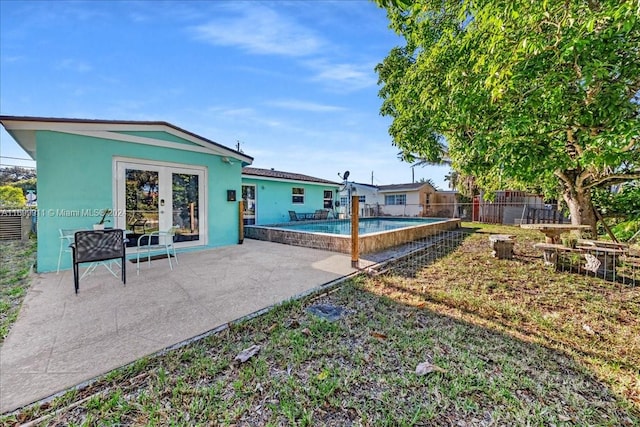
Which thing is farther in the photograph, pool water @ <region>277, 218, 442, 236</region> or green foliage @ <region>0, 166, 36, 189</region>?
green foliage @ <region>0, 166, 36, 189</region>

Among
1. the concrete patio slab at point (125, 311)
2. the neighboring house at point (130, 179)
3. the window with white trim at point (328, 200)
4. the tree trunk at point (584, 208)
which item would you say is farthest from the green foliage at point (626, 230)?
the window with white trim at point (328, 200)

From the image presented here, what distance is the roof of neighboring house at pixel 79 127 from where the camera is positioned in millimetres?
5055

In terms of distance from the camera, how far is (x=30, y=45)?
687cm

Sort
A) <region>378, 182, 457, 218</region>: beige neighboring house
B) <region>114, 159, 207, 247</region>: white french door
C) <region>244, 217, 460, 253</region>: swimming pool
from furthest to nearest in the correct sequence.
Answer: <region>378, 182, 457, 218</region>: beige neighboring house < <region>244, 217, 460, 253</region>: swimming pool < <region>114, 159, 207, 247</region>: white french door

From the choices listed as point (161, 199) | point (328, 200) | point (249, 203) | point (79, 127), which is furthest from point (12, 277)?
point (328, 200)

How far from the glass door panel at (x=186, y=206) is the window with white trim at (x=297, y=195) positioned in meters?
8.04

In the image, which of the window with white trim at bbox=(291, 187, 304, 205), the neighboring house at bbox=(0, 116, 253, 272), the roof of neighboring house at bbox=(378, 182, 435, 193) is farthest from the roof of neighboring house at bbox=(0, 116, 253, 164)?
the roof of neighboring house at bbox=(378, 182, 435, 193)

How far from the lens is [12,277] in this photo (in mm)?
5102

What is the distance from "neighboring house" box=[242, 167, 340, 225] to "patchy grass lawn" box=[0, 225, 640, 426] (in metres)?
9.90

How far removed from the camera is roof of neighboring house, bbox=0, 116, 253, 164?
5055 millimetres

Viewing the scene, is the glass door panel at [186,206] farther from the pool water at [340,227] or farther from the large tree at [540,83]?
the large tree at [540,83]

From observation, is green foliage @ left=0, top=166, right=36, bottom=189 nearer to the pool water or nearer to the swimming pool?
the pool water

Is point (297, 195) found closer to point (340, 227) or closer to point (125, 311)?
point (340, 227)

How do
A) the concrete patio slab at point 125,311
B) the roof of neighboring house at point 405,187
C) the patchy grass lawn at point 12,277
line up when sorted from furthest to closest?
the roof of neighboring house at point 405,187 → the patchy grass lawn at point 12,277 → the concrete patio slab at point 125,311
